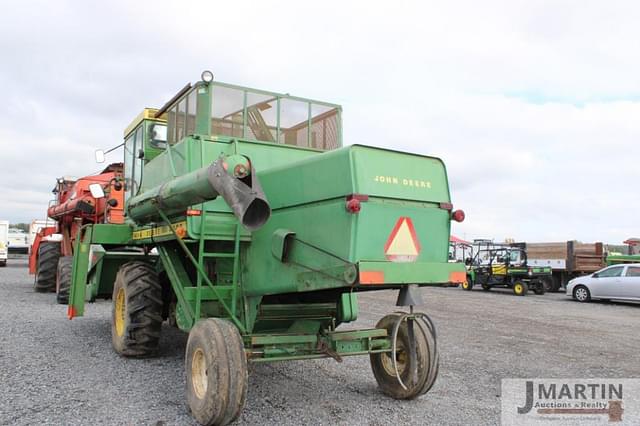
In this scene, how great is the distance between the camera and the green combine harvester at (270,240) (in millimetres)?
4223

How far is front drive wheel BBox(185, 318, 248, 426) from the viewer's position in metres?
4.13

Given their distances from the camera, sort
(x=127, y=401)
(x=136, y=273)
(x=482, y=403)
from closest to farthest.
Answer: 1. (x=127, y=401)
2. (x=482, y=403)
3. (x=136, y=273)

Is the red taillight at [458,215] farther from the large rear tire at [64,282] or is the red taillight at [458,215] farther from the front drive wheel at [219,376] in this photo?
the large rear tire at [64,282]

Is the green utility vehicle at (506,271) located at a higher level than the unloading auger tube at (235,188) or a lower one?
lower

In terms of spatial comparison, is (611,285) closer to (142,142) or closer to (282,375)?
(282,375)

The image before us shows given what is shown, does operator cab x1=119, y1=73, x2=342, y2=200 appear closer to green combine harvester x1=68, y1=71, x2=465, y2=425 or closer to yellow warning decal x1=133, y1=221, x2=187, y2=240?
green combine harvester x1=68, y1=71, x2=465, y2=425

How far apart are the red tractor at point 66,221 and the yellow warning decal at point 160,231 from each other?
4.67 meters

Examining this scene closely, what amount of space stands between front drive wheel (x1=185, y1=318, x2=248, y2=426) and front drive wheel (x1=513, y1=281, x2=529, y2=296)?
19.5m

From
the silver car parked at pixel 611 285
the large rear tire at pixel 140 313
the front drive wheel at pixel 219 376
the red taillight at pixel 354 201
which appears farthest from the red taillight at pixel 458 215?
the silver car parked at pixel 611 285

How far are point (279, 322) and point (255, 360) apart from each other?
3.36 ft

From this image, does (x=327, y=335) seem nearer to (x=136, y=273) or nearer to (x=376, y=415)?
(x=376, y=415)

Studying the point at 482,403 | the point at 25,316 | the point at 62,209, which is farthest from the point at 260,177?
the point at 62,209

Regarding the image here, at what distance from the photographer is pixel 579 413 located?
203 inches

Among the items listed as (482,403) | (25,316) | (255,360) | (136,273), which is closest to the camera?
(255,360)
